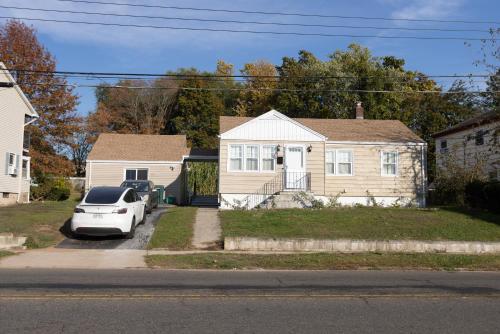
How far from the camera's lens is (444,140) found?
127ft

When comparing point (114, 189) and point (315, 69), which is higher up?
point (315, 69)

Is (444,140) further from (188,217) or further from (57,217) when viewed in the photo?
(57,217)

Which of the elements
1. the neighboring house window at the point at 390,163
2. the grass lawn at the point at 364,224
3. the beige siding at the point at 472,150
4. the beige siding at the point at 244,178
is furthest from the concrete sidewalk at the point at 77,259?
the beige siding at the point at 472,150

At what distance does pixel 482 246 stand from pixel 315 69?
3133 cm

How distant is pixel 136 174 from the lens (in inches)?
1237

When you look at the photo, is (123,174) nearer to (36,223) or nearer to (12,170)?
(12,170)

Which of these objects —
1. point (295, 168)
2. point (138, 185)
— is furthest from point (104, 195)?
point (295, 168)

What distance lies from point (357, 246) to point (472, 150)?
73.2 feet

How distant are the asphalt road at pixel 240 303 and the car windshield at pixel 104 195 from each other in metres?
5.35

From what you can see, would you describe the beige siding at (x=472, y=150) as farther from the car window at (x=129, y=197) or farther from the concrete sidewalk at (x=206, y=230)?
the car window at (x=129, y=197)

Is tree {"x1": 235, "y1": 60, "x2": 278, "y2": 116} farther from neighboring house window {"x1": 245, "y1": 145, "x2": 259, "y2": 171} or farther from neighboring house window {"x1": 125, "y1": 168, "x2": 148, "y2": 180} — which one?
neighboring house window {"x1": 245, "y1": 145, "x2": 259, "y2": 171}

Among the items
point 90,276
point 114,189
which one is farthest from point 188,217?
point 90,276

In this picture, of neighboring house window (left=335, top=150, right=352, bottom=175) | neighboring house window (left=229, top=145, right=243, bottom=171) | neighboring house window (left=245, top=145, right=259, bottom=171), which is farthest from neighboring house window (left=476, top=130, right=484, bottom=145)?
neighboring house window (left=229, top=145, right=243, bottom=171)

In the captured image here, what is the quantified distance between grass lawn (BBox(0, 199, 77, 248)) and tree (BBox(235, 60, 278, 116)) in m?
30.1
